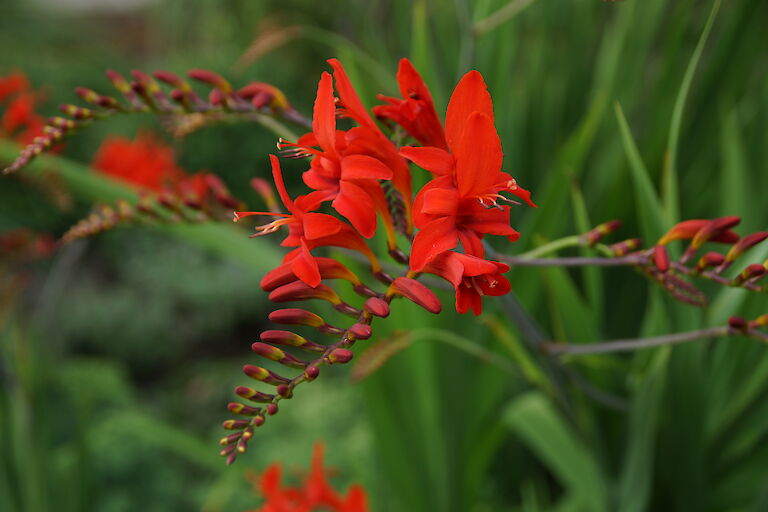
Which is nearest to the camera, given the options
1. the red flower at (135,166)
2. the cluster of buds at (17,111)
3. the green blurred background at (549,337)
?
the green blurred background at (549,337)

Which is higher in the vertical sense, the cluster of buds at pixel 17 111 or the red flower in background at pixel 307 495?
the cluster of buds at pixel 17 111

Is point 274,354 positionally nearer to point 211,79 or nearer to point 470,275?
point 470,275

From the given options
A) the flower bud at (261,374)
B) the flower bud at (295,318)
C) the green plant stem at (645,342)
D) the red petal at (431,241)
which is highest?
the red petal at (431,241)

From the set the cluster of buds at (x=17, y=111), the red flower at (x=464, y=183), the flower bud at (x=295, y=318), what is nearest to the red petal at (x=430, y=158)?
the red flower at (x=464, y=183)

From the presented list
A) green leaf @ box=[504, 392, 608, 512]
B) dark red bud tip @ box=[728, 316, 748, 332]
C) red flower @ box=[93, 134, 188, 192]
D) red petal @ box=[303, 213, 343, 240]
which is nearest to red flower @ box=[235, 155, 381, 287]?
red petal @ box=[303, 213, 343, 240]

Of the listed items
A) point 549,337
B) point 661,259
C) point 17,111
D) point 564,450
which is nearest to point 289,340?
point 661,259

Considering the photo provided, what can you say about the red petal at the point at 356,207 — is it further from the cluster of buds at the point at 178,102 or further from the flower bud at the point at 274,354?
the cluster of buds at the point at 178,102
